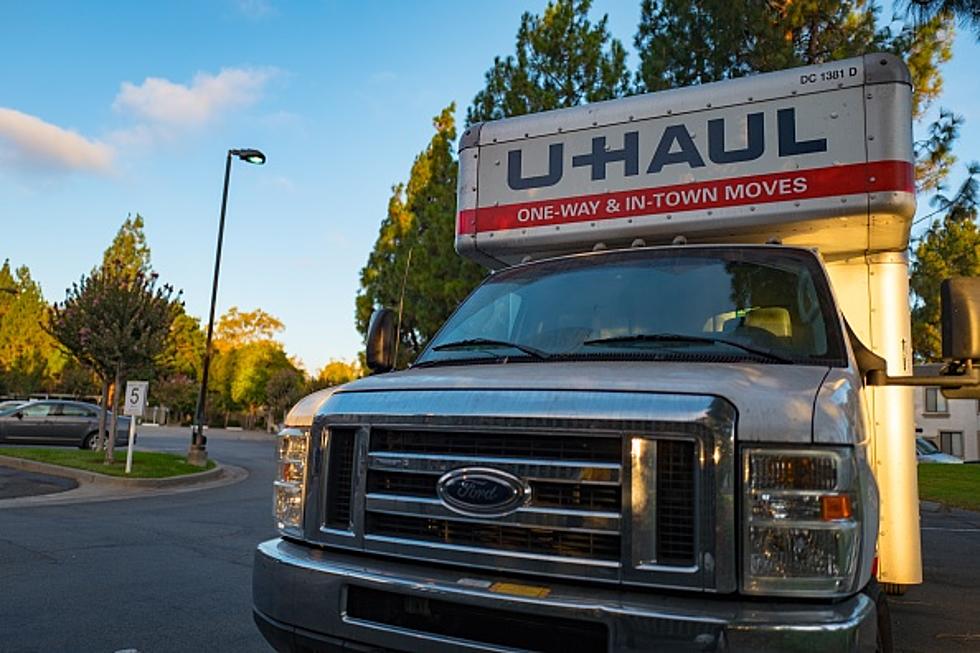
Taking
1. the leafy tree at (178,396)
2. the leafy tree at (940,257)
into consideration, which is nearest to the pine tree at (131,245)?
the leafy tree at (178,396)

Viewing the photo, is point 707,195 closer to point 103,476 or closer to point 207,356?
point 103,476

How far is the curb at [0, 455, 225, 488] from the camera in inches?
562

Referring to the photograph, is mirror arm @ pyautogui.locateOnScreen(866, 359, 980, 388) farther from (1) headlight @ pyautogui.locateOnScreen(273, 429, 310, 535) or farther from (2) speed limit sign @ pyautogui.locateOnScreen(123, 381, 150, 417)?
(2) speed limit sign @ pyautogui.locateOnScreen(123, 381, 150, 417)

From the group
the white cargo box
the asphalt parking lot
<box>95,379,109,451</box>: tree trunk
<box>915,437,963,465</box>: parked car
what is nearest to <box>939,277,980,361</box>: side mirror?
the white cargo box

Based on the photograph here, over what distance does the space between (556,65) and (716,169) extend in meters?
18.0

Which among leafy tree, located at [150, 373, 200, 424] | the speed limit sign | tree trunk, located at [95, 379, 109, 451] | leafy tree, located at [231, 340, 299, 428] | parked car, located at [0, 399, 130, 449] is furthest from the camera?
leafy tree, located at [231, 340, 299, 428]

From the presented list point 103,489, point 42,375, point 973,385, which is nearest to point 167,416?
point 42,375

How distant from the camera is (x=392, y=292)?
28.9 metres

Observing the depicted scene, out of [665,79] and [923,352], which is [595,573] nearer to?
[665,79]

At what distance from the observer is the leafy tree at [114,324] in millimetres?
17250

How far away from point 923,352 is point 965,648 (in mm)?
26762

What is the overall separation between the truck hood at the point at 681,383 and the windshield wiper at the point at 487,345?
0.17m

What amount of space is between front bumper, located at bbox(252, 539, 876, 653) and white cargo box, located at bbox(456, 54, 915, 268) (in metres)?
2.39

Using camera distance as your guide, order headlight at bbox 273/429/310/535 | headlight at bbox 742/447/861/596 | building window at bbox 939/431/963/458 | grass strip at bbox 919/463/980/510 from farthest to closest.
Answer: building window at bbox 939/431/963/458, grass strip at bbox 919/463/980/510, headlight at bbox 273/429/310/535, headlight at bbox 742/447/861/596
